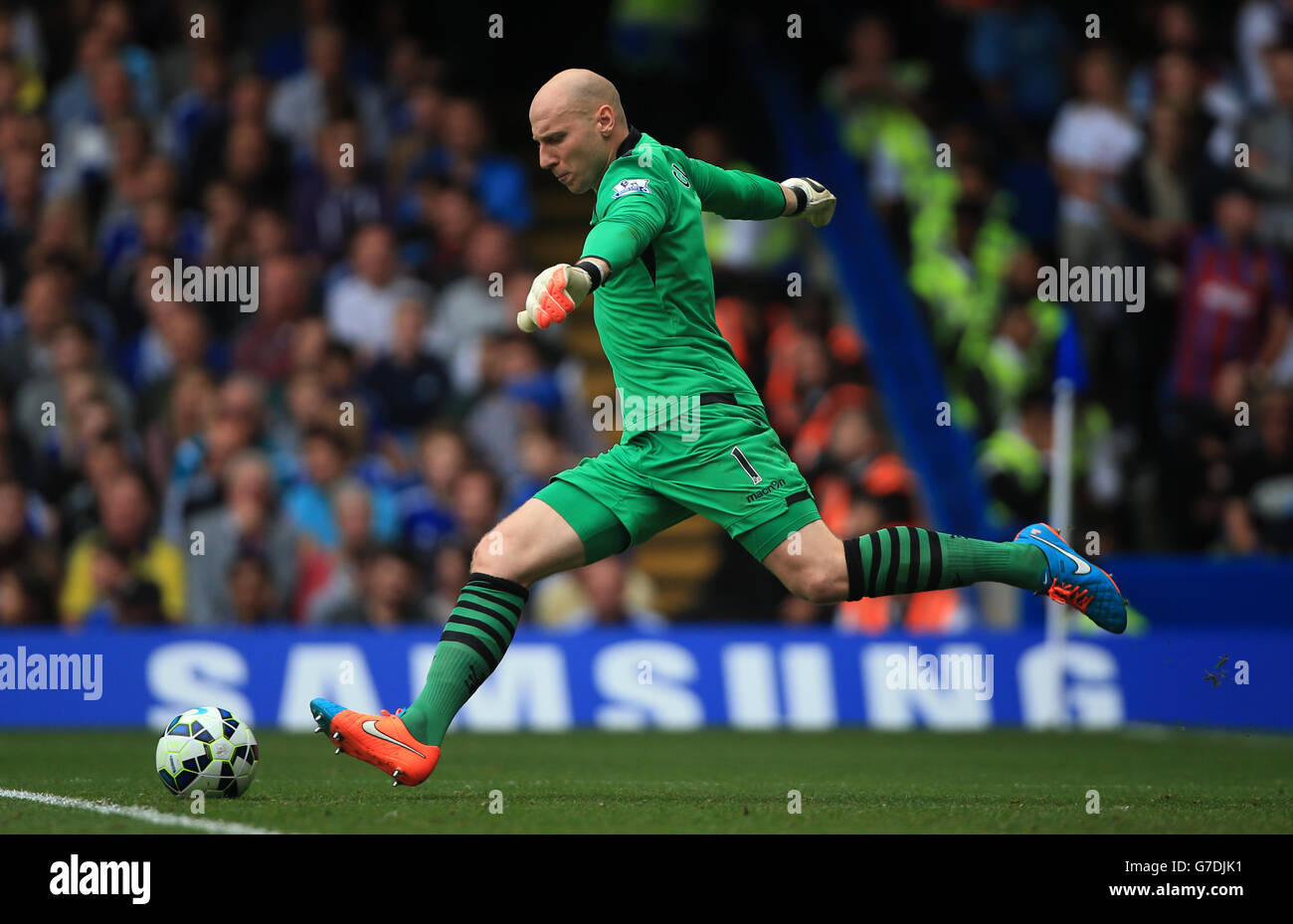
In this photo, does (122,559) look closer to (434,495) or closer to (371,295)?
(434,495)

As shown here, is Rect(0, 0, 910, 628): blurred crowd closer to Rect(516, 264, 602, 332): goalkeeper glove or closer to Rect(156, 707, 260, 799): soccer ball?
Rect(156, 707, 260, 799): soccer ball

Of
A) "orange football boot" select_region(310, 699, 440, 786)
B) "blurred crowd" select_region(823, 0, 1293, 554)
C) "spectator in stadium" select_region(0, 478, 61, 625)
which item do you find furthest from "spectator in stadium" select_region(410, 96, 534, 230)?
"orange football boot" select_region(310, 699, 440, 786)

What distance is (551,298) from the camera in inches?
209

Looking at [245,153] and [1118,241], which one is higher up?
[245,153]

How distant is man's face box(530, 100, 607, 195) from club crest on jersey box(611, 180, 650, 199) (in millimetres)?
154

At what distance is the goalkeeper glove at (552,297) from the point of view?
5301 mm

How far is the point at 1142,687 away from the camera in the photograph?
10.7 meters

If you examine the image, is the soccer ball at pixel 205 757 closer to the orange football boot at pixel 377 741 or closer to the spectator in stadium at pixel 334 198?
the orange football boot at pixel 377 741

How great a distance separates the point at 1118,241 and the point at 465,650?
784cm

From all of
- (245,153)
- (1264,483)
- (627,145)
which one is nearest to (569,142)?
(627,145)

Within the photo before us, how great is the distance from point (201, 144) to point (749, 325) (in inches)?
172

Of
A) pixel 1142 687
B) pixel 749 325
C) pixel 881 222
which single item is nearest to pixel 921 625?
pixel 1142 687

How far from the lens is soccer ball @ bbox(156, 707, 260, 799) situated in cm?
639

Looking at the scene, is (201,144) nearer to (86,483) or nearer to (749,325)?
(86,483)
